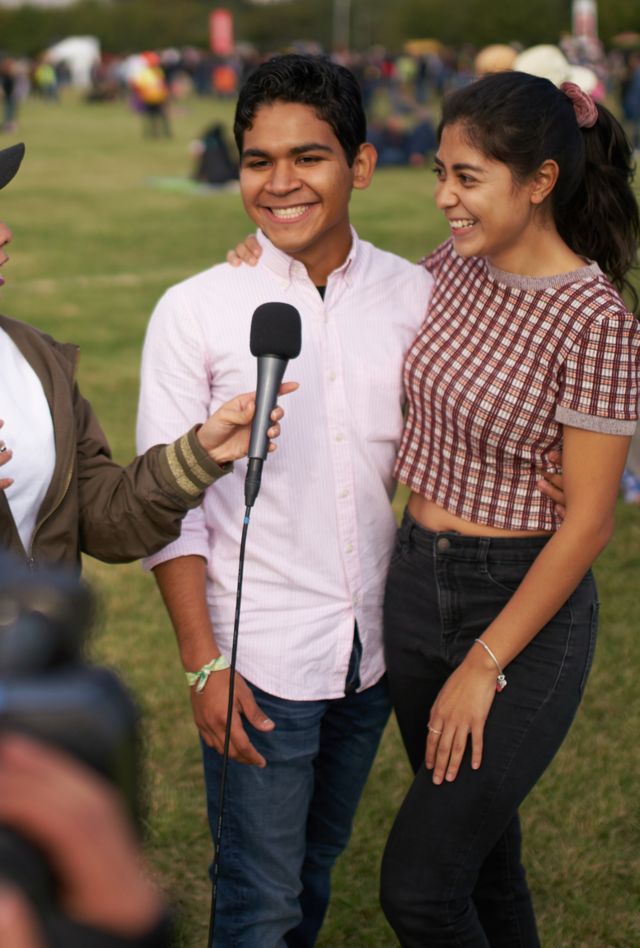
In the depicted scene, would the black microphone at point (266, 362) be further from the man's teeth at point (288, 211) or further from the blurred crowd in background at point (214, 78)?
the blurred crowd in background at point (214, 78)

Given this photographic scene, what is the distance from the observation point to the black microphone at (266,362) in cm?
231

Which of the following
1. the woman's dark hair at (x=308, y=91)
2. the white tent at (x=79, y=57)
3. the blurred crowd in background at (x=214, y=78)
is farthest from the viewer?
the white tent at (x=79, y=57)

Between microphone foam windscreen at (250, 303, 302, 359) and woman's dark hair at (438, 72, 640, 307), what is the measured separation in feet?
2.05

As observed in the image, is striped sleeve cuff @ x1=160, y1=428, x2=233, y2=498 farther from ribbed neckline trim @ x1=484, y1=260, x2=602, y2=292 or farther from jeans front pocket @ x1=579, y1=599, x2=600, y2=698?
jeans front pocket @ x1=579, y1=599, x2=600, y2=698

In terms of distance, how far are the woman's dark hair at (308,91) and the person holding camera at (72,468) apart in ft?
1.81

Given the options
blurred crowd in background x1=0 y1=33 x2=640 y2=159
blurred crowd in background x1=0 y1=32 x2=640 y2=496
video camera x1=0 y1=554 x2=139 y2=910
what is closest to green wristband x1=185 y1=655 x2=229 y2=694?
video camera x1=0 y1=554 x2=139 y2=910

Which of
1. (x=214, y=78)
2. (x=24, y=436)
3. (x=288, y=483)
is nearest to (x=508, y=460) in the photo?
(x=288, y=483)

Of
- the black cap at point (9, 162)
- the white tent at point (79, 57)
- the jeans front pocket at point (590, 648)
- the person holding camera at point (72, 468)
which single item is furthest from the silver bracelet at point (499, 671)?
the white tent at point (79, 57)

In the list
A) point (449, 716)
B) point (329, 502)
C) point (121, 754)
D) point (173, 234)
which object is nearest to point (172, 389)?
point (329, 502)

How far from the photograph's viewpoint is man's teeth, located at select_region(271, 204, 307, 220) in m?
2.82

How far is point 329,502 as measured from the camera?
2.89 m

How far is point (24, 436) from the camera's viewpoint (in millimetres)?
2371

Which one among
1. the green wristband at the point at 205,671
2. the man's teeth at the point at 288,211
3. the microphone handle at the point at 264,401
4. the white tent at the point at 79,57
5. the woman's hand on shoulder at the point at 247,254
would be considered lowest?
the white tent at the point at 79,57

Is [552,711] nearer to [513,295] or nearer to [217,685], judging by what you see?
[217,685]
